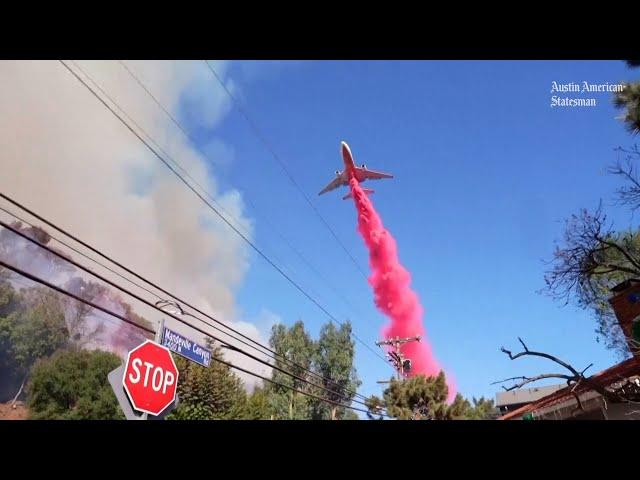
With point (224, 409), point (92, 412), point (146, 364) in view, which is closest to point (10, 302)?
point (92, 412)

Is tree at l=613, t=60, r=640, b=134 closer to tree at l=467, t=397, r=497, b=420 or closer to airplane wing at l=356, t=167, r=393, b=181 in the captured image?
tree at l=467, t=397, r=497, b=420

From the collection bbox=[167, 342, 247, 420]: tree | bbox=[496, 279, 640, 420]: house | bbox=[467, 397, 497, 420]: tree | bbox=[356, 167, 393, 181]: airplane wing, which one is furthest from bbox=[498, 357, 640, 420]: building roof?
bbox=[356, 167, 393, 181]: airplane wing

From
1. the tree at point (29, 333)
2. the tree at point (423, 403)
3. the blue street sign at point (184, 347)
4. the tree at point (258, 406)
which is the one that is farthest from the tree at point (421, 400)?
the tree at point (29, 333)

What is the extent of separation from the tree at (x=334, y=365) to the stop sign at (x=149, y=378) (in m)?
27.3

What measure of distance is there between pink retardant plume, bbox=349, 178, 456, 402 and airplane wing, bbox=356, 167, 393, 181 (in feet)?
2.61

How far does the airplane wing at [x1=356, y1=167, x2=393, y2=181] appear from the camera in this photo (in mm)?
33438

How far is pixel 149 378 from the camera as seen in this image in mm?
10266

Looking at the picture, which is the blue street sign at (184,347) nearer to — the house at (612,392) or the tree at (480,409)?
the house at (612,392)

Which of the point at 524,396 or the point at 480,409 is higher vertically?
the point at 524,396

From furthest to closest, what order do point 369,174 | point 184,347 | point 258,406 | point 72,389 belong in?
1. point 369,174
2. point 258,406
3. point 72,389
4. point 184,347

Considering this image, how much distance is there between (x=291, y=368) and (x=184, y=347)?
2711 centimetres

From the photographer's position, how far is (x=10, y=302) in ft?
110

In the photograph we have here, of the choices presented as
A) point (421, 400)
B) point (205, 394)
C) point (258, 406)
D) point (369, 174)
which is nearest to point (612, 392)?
point (421, 400)

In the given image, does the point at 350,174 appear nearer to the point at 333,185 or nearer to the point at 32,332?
the point at 333,185
